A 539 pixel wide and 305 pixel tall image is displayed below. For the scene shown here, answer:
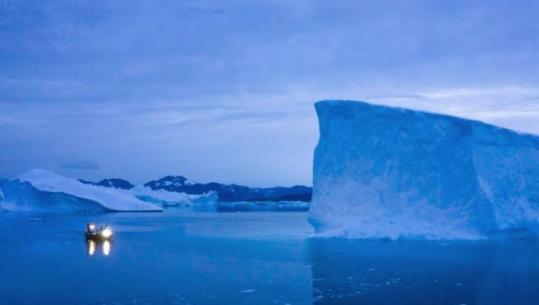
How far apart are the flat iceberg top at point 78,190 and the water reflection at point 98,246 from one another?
93.1 feet

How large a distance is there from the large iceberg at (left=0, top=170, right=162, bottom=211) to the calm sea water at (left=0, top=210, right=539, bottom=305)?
2909 centimetres

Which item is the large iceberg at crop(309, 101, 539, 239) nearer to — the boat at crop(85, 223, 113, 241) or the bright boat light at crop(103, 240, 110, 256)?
the bright boat light at crop(103, 240, 110, 256)

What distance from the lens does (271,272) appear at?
12.1 meters

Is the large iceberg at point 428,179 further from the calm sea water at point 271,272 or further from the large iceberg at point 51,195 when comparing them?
the large iceberg at point 51,195

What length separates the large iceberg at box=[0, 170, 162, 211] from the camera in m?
46.7

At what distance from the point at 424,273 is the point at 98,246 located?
10877 millimetres

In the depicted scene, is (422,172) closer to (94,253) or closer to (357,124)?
(357,124)

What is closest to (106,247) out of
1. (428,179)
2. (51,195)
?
(428,179)

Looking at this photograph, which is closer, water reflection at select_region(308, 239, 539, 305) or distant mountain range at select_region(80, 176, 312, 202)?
water reflection at select_region(308, 239, 539, 305)

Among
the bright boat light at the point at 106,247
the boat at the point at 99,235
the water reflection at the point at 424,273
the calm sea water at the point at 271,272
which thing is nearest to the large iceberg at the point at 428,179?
the calm sea water at the point at 271,272

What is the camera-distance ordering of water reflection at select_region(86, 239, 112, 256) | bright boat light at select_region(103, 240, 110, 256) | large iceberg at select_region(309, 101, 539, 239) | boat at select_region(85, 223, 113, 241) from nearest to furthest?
bright boat light at select_region(103, 240, 110, 256) → water reflection at select_region(86, 239, 112, 256) → large iceberg at select_region(309, 101, 539, 239) → boat at select_region(85, 223, 113, 241)

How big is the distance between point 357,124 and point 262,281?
11902 millimetres

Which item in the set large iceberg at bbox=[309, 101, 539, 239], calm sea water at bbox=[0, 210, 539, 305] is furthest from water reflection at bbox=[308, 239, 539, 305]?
large iceberg at bbox=[309, 101, 539, 239]

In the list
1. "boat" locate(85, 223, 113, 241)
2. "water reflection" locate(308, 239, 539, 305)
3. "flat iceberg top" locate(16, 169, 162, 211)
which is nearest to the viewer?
"water reflection" locate(308, 239, 539, 305)
